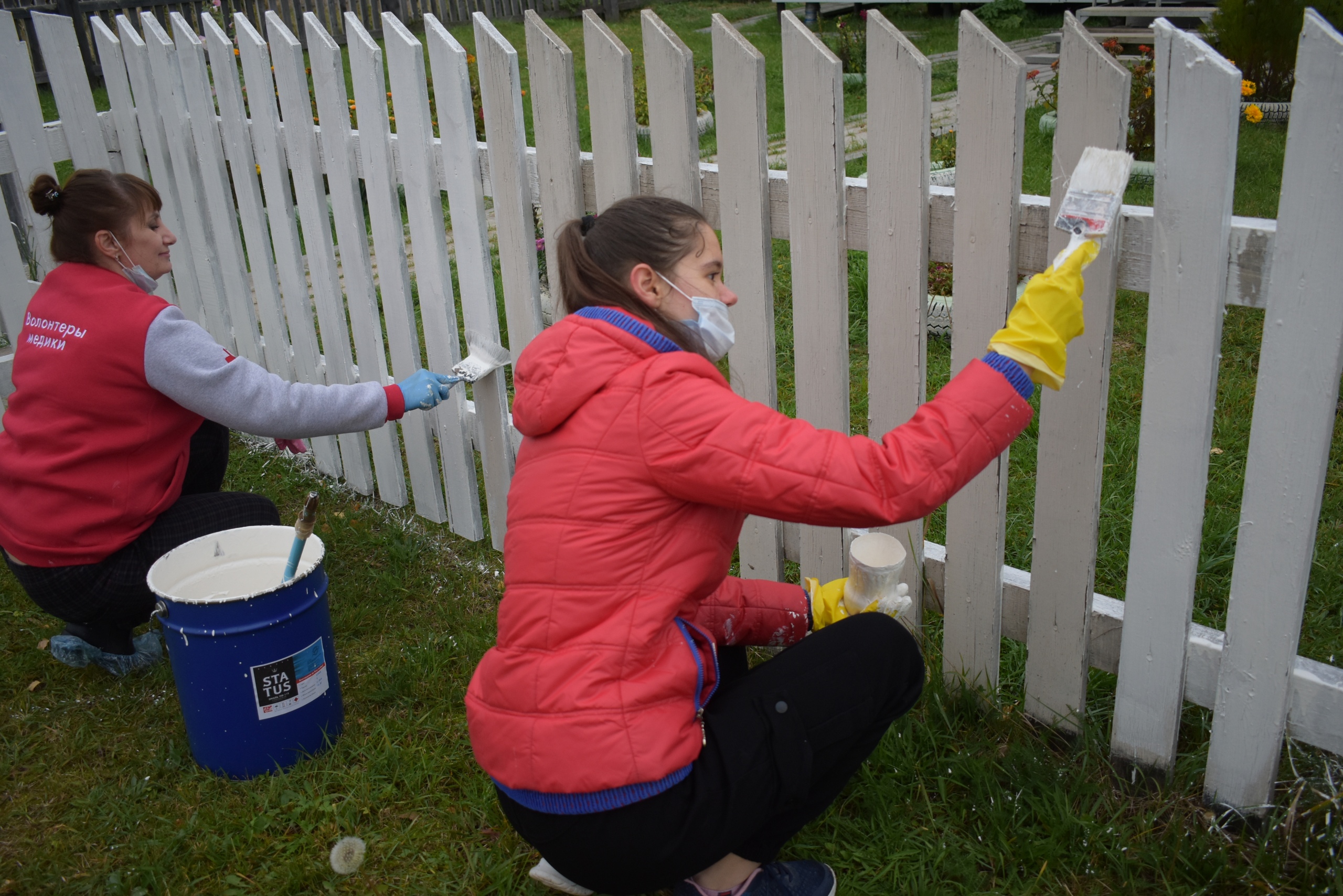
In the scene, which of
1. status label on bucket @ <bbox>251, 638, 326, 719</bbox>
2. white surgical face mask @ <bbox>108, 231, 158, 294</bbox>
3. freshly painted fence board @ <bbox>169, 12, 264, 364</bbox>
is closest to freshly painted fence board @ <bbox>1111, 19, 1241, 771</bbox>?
status label on bucket @ <bbox>251, 638, 326, 719</bbox>

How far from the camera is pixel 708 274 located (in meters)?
2.09

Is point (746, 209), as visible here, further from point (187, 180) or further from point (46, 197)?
point (187, 180)

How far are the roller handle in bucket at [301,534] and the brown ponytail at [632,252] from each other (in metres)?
0.84

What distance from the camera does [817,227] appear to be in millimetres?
2514

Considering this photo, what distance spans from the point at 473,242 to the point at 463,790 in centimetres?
162

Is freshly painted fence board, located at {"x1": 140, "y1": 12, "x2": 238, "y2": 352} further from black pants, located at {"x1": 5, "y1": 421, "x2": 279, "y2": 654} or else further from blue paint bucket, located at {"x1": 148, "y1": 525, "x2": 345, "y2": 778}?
blue paint bucket, located at {"x1": 148, "y1": 525, "x2": 345, "y2": 778}

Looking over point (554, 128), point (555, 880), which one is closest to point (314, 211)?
point (554, 128)

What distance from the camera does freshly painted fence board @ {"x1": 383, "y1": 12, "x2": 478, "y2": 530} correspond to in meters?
3.22

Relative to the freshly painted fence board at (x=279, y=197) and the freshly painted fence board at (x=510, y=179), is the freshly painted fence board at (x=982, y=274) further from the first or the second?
the freshly painted fence board at (x=279, y=197)

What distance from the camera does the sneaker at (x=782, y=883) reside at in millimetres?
2148

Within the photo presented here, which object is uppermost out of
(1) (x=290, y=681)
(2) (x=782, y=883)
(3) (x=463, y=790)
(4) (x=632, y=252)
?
(4) (x=632, y=252)

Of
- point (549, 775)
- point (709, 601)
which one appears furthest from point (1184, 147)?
point (549, 775)

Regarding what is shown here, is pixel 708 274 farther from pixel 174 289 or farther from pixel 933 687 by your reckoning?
pixel 174 289

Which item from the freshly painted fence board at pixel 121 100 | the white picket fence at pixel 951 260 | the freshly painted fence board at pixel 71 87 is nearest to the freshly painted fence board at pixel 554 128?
the white picket fence at pixel 951 260
